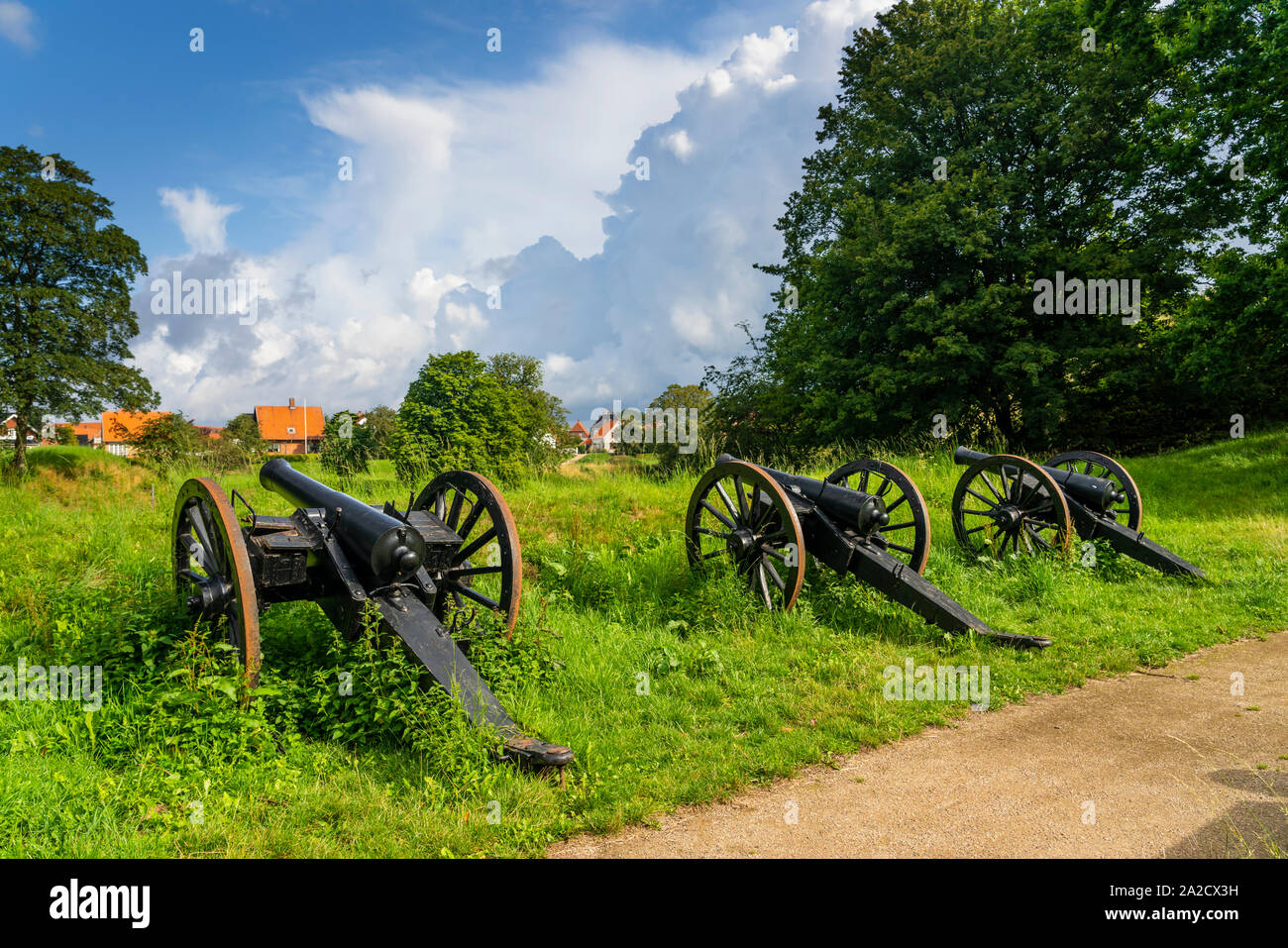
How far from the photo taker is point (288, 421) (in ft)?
200

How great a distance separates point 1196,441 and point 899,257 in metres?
9.46

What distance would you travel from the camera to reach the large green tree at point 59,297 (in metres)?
23.8

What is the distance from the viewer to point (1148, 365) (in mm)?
17781

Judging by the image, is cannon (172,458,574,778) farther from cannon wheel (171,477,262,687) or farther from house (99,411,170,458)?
house (99,411,170,458)

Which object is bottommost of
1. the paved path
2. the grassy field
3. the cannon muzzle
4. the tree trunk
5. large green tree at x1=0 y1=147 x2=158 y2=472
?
the paved path

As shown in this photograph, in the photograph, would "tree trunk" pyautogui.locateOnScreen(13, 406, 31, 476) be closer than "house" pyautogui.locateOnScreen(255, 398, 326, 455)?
Yes

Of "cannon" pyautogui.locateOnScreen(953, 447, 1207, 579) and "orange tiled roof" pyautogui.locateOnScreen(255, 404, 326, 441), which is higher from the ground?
"orange tiled roof" pyautogui.locateOnScreen(255, 404, 326, 441)

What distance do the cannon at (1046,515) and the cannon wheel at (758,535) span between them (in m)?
3.24

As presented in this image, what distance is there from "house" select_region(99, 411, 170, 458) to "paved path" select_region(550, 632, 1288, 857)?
2626 cm

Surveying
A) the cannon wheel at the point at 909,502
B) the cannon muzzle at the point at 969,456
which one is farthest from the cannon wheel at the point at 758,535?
the cannon muzzle at the point at 969,456

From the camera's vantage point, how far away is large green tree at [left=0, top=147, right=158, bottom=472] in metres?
23.8

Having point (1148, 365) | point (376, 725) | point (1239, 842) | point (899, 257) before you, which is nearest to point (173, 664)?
point (376, 725)

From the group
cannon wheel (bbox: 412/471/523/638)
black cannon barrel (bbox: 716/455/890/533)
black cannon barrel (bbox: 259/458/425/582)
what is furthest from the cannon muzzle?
black cannon barrel (bbox: 259/458/425/582)
